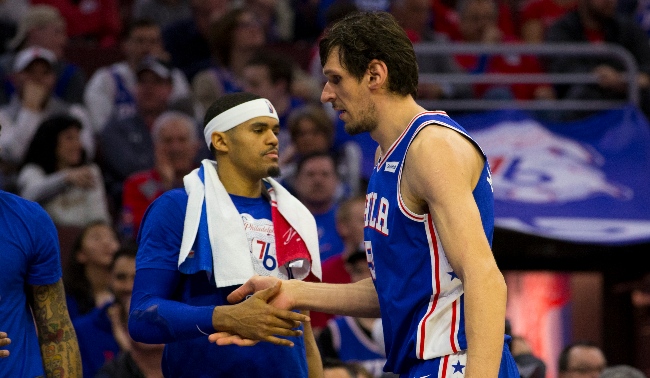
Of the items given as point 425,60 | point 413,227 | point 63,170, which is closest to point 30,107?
point 63,170

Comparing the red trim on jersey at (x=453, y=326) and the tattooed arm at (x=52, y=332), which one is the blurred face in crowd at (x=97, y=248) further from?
the red trim on jersey at (x=453, y=326)

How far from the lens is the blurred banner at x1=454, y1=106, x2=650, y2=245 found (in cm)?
912

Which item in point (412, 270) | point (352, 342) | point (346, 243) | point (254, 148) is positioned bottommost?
point (352, 342)

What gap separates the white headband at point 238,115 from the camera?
4859 millimetres

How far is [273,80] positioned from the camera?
9711mm

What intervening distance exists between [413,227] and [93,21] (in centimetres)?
882

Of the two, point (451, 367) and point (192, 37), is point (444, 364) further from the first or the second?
point (192, 37)

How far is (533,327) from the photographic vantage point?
10719 millimetres

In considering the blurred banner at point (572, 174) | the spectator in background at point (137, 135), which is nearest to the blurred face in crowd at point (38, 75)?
the spectator in background at point (137, 135)

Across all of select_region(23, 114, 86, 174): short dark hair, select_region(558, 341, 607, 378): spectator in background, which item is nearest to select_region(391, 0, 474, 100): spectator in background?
select_region(23, 114, 86, 174): short dark hair

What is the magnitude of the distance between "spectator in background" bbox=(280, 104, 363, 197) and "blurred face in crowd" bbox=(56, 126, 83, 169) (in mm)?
1759

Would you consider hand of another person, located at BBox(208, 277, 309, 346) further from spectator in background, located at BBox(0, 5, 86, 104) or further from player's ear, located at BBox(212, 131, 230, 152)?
spectator in background, located at BBox(0, 5, 86, 104)

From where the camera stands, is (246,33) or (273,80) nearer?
(273,80)

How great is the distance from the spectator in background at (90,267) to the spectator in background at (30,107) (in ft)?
4.33
